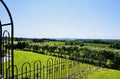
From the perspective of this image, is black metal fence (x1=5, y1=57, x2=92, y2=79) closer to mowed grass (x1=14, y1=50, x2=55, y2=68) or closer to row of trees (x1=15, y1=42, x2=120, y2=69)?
mowed grass (x1=14, y1=50, x2=55, y2=68)

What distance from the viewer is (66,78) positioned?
8859 mm

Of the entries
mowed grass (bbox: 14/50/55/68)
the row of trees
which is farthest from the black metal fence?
the row of trees

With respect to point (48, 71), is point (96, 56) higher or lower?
higher

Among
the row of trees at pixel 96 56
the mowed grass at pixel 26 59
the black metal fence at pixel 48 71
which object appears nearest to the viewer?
the black metal fence at pixel 48 71

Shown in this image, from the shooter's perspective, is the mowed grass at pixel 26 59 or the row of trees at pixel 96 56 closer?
the mowed grass at pixel 26 59

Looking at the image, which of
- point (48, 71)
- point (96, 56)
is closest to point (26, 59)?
point (48, 71)

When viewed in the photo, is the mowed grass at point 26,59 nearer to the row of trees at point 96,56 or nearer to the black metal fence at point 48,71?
the row of trees at point 96,56

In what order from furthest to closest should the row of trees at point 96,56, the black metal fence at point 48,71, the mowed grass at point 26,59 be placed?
the row of trees at point 96,56 < the mowed grass at point 26,59 < the black metal fence at point 48,71

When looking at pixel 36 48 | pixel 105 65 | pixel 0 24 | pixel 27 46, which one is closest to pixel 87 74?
pixel 105 65

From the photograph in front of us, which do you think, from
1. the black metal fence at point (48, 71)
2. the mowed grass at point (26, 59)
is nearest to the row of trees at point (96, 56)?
the mowed grass at point (26, 59)

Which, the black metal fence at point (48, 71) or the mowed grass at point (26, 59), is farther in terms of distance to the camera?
the mowed grass at point (26, 59)

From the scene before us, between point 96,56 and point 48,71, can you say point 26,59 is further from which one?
point 96,56

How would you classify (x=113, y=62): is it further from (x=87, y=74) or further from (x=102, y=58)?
(x=87, y=74)

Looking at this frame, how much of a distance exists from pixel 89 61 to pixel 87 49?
2191 millimetres
